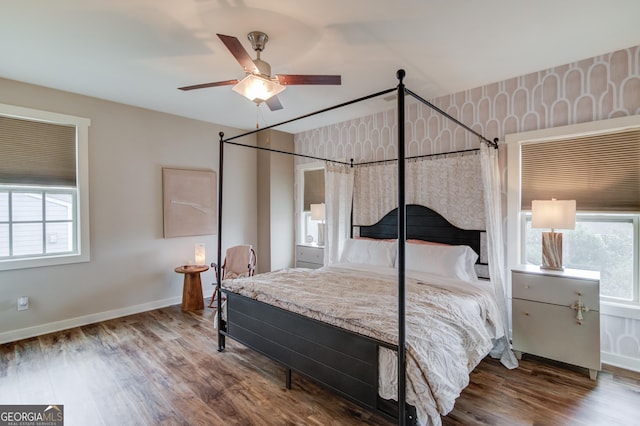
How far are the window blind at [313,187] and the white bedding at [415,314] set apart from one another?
212 centimetres

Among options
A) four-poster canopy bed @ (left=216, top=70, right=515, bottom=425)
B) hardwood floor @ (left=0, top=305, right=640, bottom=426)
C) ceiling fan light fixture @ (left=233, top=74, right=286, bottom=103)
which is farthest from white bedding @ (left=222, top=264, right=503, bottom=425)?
ceiling fan light fixture @ (left=233, top=74, right=286, bottom=103)

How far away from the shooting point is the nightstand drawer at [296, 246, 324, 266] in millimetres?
4773

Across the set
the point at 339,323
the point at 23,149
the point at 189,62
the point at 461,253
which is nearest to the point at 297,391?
the point at 339,323

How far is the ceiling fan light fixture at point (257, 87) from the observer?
2329 millimetres

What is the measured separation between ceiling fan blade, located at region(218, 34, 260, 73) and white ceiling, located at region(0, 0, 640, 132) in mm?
344

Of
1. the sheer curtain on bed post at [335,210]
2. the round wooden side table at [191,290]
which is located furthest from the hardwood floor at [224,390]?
the sheer curtain on bed post at [335,210]

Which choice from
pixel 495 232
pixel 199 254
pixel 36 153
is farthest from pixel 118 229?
pixel 495 232

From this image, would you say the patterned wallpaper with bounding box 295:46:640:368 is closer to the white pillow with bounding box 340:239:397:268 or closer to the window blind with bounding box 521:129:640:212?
the window blind with bounding box 521:129:640:212

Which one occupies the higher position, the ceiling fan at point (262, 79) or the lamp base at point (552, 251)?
the ceiling fan at point (262, 79)

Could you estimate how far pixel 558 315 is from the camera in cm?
275

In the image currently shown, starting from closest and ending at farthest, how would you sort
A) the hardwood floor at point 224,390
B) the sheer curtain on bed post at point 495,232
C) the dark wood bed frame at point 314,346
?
the dark wood bed frame at point 314,346 < the hardwood floor at point 224,390 < the sheer curtain on bed post at point 495,232

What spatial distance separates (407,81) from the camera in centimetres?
339

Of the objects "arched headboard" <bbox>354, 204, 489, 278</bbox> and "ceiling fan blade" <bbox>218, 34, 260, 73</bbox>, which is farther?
"arched headboard" <bbox>354, 204, 489, 278</bbox>

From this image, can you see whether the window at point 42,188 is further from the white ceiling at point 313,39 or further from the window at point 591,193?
the window at point 591,193
